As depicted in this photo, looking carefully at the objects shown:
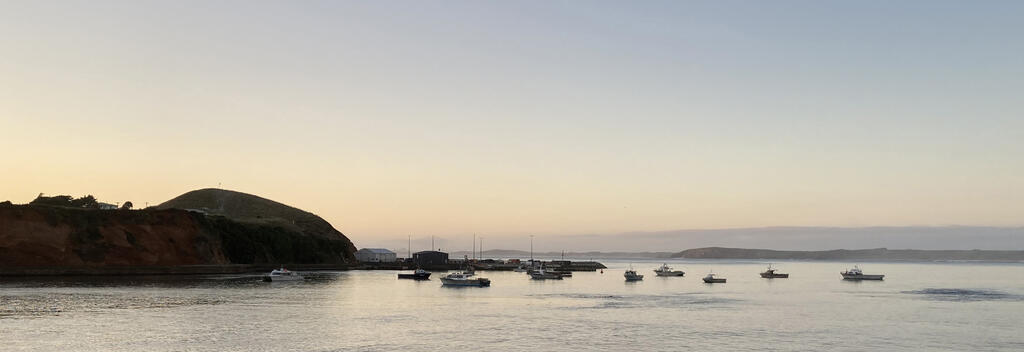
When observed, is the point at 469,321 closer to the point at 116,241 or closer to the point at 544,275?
the point at 544,275

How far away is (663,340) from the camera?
45469mm

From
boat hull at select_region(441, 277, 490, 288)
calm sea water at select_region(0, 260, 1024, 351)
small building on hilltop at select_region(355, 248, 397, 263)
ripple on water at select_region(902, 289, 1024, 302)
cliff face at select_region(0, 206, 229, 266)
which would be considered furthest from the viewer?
small building on hilltop at select_region(355, 248, 397, 263)

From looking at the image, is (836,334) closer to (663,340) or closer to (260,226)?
(663,340)

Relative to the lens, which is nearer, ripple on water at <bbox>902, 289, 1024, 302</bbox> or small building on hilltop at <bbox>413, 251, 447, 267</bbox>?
ripple on water at <bbox>902, 289, 1024, 302</bbox>

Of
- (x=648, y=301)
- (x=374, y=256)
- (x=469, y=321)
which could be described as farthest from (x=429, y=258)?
(x=469, y=321)

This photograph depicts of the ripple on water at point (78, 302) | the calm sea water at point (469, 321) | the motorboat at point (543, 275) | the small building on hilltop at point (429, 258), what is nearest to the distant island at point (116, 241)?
the calm sea water at point (469, 321)

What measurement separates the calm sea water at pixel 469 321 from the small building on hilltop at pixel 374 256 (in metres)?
104

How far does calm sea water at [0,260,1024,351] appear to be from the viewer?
42969mm

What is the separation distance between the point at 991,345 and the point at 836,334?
860 cm

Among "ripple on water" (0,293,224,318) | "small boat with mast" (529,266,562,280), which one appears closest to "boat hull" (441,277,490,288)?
"small boat with mast" (529,266,562,280)

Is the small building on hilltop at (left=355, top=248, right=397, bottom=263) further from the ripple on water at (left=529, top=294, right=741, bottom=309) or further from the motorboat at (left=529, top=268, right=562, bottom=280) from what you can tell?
the ripple on water at (left=529, top=294, right=741, bottom=309)

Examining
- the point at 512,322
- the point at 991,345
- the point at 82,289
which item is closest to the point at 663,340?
the point at 512,322

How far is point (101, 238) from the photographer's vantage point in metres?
114

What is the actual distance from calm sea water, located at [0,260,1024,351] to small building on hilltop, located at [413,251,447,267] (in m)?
85.8
